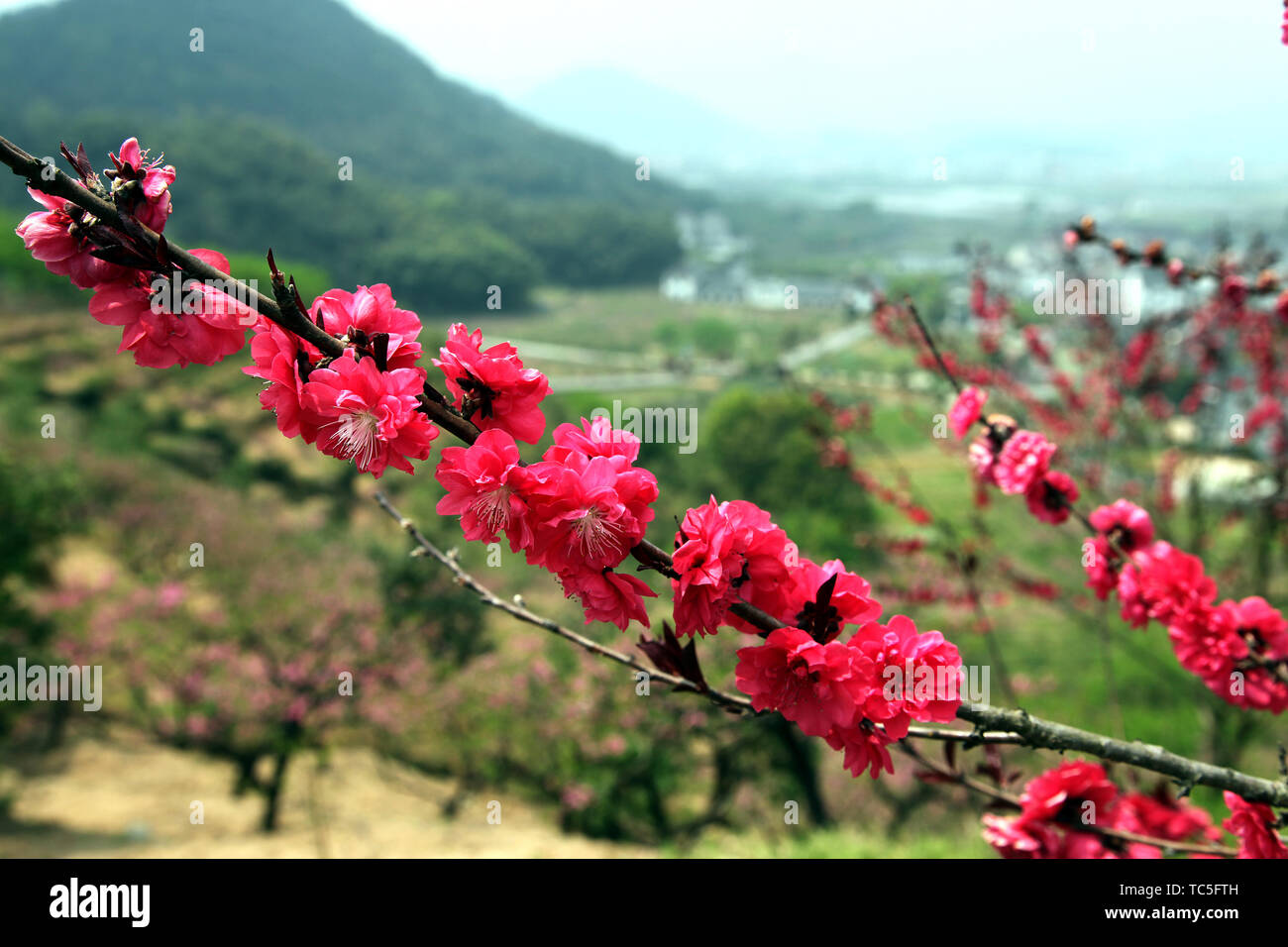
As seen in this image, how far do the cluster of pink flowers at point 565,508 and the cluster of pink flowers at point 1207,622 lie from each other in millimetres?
1424

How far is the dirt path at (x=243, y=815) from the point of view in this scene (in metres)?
7.24

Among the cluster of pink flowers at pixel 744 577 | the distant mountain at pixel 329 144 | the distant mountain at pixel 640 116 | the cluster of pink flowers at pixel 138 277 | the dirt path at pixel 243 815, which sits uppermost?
the distant mountain at pixel 640 116

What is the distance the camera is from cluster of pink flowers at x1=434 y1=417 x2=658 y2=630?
0.96 metres

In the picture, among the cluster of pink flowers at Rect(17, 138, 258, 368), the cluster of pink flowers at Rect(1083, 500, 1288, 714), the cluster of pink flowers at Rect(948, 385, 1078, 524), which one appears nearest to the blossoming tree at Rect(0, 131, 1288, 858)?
the cluster of pink flowers at Rect(17, 138, 258, 368)

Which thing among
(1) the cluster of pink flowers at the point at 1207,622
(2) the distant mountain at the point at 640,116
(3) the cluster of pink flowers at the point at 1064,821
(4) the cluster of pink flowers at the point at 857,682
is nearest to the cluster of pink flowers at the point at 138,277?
(4) the cluster of pink flowers at the point at 857,682

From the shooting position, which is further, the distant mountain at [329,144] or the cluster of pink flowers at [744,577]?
the distant mountain at [329,144]

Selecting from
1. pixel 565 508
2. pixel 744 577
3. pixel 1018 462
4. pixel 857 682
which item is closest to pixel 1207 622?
pixel 1018 462

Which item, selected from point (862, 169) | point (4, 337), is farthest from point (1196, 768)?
point (862, 169)

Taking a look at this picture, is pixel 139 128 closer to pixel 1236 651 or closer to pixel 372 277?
pixel 372 277

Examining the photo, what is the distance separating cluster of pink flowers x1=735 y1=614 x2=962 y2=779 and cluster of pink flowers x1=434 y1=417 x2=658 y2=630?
0.67 ft

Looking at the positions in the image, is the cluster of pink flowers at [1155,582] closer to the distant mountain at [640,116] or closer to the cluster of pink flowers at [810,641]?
the cluster of pink flowers at [810,641]

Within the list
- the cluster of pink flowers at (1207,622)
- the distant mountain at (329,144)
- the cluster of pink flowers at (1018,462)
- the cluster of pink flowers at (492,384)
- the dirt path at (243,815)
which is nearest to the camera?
the cluster of pink flowers at (492,384)

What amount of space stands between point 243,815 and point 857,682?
9045 mm

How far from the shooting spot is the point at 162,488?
1200cm
